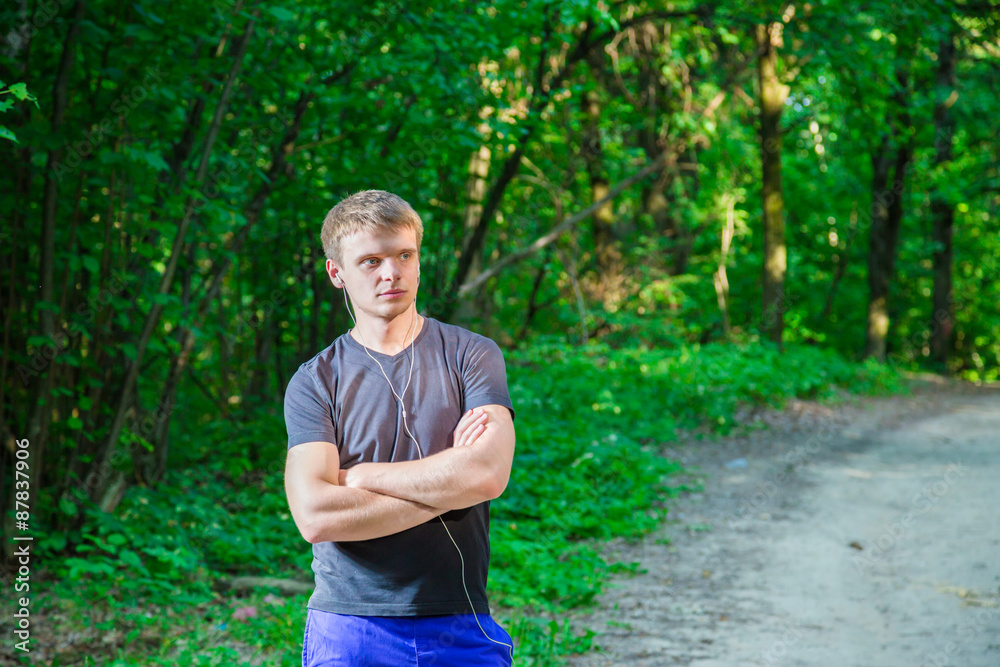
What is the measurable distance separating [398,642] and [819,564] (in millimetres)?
4644

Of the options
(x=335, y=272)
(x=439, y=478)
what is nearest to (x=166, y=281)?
Result: (x=335, y=272)

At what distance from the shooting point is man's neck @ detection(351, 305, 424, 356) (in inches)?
80.4

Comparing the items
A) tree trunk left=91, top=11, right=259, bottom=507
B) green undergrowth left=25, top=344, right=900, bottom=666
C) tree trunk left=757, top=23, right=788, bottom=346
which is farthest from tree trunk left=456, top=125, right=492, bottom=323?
tree trunk left=91, top=11, right=259, bottom=507

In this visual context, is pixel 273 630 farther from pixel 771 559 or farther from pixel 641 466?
pixel 641 466

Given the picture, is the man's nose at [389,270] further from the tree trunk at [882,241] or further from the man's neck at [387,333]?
the tree trunk at [882,241]

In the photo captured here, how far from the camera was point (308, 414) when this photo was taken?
6.57 ft

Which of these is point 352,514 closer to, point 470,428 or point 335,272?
point 470,428

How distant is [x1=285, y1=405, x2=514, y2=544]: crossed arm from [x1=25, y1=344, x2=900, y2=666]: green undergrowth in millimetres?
2284

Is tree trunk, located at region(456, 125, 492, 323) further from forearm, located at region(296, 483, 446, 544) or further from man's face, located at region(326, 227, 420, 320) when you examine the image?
forearm, located at region(296, 483, 446, 544)

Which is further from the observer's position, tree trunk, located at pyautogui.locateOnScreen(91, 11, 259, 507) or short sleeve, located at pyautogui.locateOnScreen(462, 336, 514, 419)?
tree trunk, located at pyautogui.locateOnScreen(91, 11, 259, 507)

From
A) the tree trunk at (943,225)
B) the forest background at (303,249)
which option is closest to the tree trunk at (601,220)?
the forest background at (303,249)

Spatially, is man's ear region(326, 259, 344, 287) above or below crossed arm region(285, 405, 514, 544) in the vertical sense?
above

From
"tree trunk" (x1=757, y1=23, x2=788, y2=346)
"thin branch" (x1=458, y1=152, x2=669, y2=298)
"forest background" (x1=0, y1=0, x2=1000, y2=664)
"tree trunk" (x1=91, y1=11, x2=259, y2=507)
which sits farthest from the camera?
"tree trunk" (x1=757, y1=23, x2=788, y2=346)

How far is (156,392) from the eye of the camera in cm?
724
